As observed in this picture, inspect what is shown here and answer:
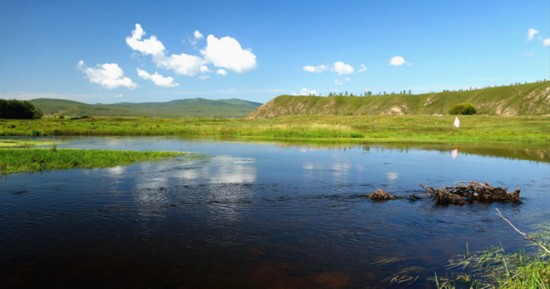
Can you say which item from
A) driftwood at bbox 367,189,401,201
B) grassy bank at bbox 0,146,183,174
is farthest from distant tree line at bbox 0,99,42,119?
driftwood at bbox 367,189,401,201

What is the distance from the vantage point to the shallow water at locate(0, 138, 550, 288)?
10258 millimetres

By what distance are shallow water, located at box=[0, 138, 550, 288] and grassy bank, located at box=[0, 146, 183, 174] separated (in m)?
2.33

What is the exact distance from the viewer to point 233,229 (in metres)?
13.9

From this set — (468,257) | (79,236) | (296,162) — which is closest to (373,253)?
(468,257)

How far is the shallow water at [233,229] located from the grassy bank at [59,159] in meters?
2.33

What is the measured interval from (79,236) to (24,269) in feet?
8.64

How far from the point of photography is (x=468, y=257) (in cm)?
1142

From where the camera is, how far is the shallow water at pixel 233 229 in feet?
33.7

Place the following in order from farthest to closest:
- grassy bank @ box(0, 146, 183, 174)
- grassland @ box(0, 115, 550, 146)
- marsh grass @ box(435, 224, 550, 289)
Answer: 1. grassland @ box(0, 115, 550, 146)
2. grassy bank @ box(0, 146, 183, 174)
3. marsh grass @ box(435, 224, 550, 289)

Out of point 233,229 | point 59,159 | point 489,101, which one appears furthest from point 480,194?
point 489,101

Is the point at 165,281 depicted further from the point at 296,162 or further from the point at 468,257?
the point at 296,162

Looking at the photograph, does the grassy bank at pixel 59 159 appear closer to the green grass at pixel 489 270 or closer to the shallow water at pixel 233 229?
the shallow water at pixel 233 229

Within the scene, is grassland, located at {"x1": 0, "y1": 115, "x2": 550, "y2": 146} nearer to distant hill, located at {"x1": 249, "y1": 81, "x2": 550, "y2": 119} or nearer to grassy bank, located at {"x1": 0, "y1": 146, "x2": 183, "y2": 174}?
grassy bank, located at {"x1": 0, "y1": 146, "x2": 183, "y2": 174}

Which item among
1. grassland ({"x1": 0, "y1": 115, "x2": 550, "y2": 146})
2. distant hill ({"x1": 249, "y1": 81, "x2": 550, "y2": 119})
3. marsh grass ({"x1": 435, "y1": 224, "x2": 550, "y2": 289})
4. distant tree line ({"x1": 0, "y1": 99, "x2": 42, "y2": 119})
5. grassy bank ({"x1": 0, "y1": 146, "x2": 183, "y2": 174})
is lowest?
marsh grass ({"x1": 435, "y1": 224, "x2": 550, "y2": 289})
